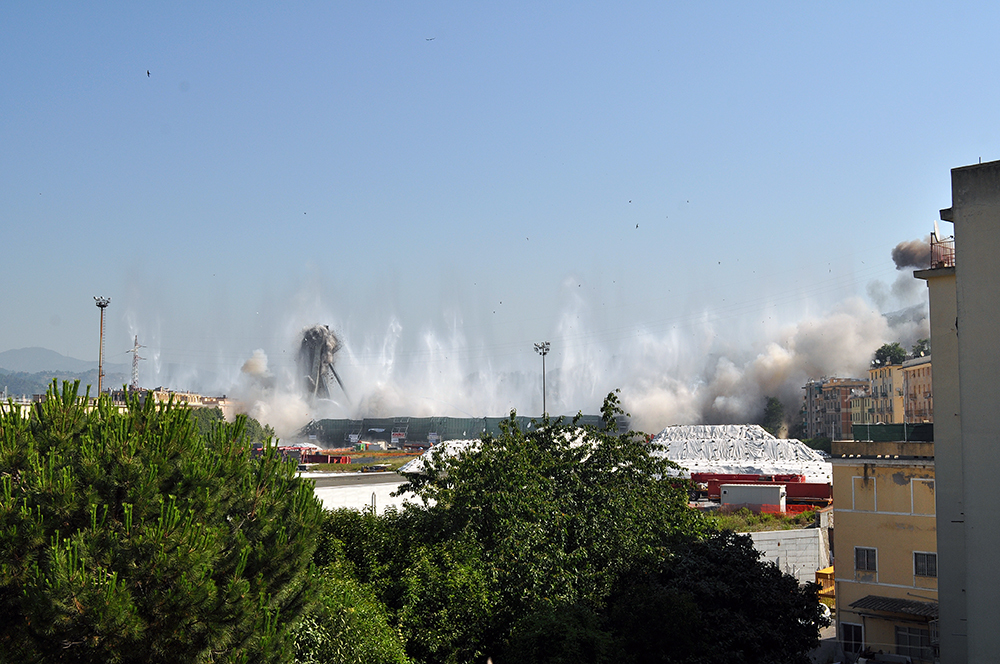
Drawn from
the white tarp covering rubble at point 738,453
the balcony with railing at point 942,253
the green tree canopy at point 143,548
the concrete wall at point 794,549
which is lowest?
the concrete wall at point 794,549

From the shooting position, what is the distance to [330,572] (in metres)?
16.8

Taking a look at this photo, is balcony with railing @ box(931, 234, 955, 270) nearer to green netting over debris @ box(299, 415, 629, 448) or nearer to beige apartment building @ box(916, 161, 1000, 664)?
beige apartment building @ box(916, 161, 1000, 664)

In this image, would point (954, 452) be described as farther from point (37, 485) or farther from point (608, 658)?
point (37, 485)

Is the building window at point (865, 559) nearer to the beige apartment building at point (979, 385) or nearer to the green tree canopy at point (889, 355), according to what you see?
the beige apartment building at point (979, 385)

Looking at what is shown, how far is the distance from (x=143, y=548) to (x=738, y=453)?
64693 mm

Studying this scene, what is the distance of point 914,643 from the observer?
22.7 metres

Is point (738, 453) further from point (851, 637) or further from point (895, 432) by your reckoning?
point (895, 432)

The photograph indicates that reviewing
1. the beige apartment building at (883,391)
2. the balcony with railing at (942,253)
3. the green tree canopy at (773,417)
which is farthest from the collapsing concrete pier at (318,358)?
the balcony with railing at (942,253)

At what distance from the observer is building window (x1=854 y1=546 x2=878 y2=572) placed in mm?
23266

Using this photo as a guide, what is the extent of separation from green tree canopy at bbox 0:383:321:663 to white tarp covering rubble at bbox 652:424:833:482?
50684mm

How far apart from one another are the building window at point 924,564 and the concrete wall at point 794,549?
824cm

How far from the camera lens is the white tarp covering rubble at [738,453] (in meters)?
62.1

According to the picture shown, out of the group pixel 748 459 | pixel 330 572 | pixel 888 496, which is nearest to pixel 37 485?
pixel 330 572

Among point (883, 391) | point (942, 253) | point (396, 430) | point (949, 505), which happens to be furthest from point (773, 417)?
point (949, 505)
